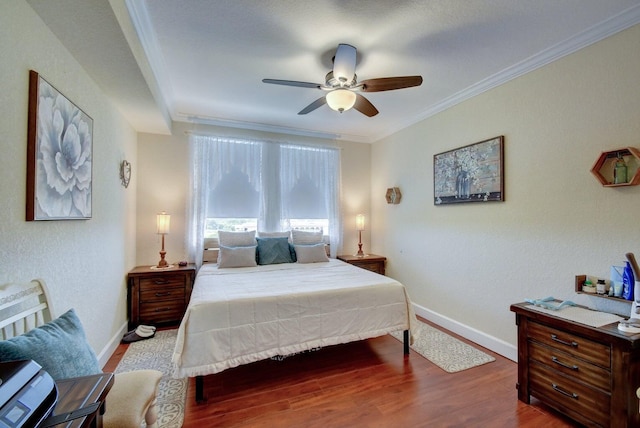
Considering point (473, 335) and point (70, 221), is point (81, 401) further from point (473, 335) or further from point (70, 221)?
point (473, 335)

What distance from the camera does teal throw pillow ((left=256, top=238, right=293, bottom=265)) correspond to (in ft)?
12.2

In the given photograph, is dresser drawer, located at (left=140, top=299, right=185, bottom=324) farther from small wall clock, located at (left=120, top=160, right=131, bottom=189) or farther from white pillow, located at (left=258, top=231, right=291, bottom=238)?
small wall clock, located at (left=120, top=160, right=131, bottom=189)

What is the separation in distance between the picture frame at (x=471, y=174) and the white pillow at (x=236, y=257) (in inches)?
95.3

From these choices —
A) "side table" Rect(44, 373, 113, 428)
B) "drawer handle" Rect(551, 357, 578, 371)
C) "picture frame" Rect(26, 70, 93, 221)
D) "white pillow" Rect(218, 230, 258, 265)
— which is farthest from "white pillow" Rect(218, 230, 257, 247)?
"drawer handle" Rect(551, 357, 578, 371)

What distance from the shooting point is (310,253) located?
3811 mm

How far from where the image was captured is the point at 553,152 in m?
2.32

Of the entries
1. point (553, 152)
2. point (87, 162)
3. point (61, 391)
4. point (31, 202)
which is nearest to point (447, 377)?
point (553, 152)

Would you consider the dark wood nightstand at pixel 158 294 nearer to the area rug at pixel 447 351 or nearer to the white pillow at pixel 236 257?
the white pillow at pixel 236 257

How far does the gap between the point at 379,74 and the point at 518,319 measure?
2406 millimetres

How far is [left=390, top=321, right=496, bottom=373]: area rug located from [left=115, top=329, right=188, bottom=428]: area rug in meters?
2.03

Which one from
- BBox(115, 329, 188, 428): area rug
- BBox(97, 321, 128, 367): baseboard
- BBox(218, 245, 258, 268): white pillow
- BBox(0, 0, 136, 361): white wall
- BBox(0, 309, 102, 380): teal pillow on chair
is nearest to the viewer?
BBox(0, 309, 102, 380): teal pillow on chair

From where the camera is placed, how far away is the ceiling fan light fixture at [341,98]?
90.8 inches

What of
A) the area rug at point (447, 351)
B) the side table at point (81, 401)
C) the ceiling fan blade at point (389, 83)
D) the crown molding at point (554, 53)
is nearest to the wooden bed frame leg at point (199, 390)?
the side table at point (81, 401)

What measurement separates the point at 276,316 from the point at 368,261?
92.5 inches
